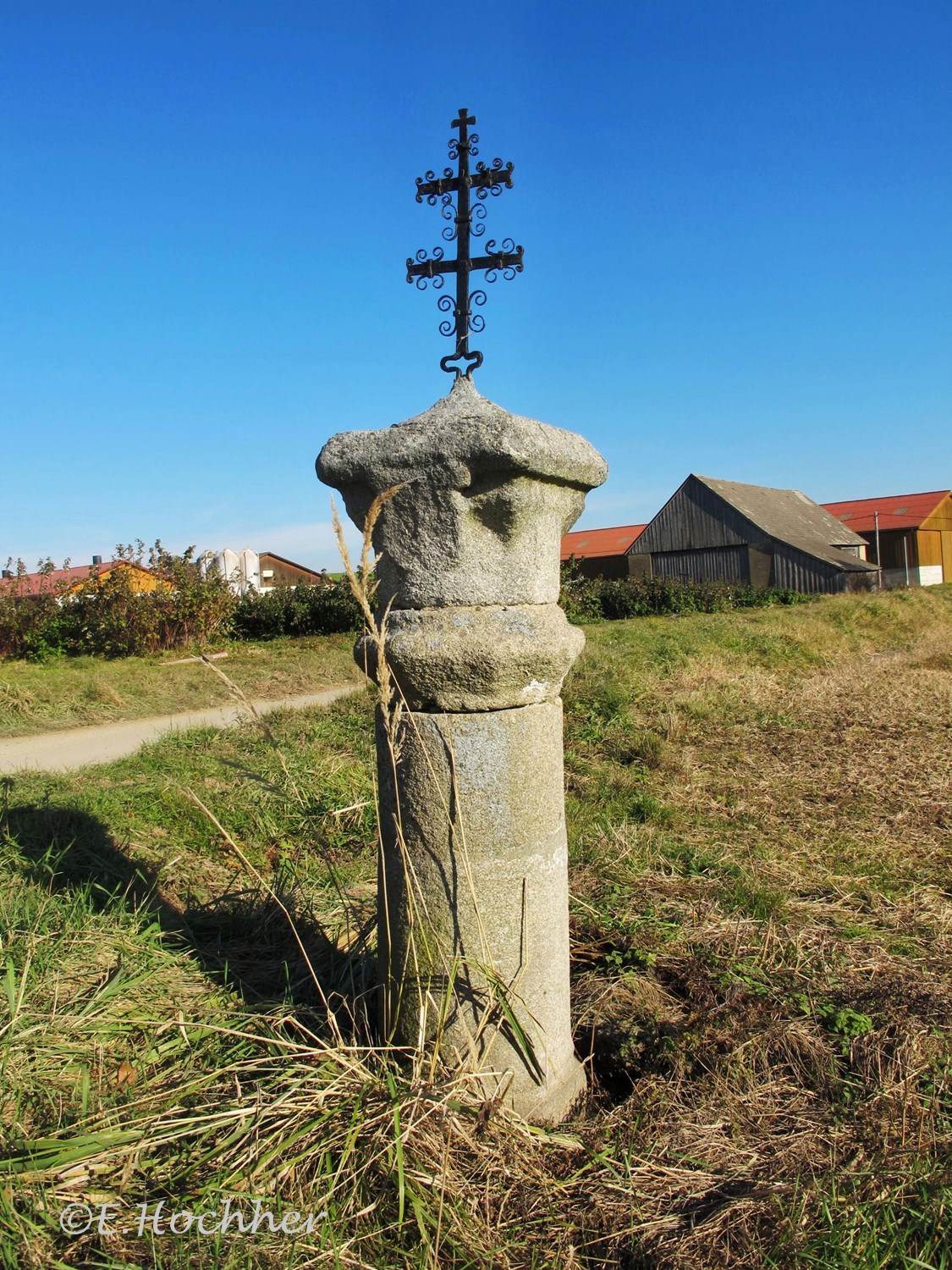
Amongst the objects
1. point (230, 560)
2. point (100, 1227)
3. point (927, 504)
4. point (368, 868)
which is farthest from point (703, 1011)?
point (927, 504)

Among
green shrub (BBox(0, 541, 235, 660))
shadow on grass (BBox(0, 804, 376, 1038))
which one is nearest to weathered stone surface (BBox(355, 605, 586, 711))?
shadow on grass (BBox(0, 804, 376, 1038))

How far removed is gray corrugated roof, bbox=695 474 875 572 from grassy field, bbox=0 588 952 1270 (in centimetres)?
2333

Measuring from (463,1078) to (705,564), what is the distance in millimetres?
27652

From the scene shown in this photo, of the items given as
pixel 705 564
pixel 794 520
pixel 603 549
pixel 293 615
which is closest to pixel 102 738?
pixel 293 615

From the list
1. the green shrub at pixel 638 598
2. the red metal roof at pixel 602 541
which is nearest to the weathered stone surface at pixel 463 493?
the green shrub at pixel 638 598

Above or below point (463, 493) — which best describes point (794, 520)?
above

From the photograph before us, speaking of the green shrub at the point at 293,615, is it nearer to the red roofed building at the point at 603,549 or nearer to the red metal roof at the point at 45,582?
the red metal roof at the point at 45,582

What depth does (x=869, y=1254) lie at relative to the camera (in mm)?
1734

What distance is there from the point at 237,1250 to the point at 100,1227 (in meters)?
0.32

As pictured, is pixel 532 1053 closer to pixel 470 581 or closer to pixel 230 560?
pixel 470 581

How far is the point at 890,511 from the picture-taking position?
35.5 metres

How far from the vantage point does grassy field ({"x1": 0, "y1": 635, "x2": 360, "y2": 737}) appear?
28.1ft

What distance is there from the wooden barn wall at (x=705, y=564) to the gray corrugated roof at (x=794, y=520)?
1366mm

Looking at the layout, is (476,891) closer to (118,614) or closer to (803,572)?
(118,614)
